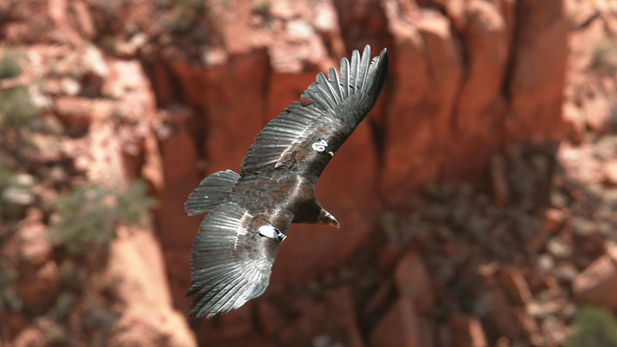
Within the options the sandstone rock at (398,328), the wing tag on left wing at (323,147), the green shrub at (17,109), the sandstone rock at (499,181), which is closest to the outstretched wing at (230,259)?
the wing tag on left wing at (323,147)

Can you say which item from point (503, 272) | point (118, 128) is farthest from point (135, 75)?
point (503, 272)

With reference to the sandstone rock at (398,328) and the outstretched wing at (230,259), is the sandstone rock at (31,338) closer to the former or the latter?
the sandstone rock at (398,328)

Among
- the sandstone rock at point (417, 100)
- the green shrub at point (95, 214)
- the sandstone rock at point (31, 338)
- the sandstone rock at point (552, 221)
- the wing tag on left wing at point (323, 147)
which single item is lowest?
the sandstone rock at point (31, 338)

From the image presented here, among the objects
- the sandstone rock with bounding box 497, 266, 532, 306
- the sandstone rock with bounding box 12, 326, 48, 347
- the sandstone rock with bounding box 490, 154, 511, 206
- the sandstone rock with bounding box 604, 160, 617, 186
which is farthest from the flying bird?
the sandstone rock with bounding box 604, 160, 617, 186

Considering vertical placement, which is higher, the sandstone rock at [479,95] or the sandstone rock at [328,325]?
the sandstone rock at [479,95]

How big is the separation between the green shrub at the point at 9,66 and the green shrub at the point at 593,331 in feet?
39.7

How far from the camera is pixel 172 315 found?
43.1ft

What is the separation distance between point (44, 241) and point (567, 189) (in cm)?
1249

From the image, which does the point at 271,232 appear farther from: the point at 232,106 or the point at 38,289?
the point at 232,106

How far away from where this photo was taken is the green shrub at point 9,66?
13.1m

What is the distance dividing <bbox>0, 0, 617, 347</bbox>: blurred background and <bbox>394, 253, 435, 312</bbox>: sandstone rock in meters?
0.04

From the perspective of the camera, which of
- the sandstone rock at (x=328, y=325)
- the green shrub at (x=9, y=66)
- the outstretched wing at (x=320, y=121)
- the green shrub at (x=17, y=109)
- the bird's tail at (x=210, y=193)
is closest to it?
the bird's tail at (x=210, y=193)

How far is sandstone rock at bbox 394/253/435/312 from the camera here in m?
15.6

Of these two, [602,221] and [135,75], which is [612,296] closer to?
[602,221]
